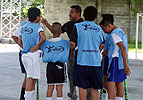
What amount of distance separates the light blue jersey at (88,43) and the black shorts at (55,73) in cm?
79

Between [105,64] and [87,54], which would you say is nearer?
[87,54]

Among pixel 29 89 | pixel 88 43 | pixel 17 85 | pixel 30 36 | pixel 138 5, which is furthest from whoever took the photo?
pixel 138 5

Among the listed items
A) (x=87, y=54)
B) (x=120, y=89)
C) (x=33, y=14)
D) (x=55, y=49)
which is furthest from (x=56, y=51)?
(x=120, y=89)

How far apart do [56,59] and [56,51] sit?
134mm

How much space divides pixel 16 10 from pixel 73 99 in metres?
23.6

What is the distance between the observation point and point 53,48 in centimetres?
599

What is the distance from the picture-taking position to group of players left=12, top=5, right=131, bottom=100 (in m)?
5.31

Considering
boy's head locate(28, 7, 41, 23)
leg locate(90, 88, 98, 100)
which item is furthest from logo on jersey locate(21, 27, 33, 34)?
leg locate(90, 88, 98, 100)

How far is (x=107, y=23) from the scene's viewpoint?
5832 mm

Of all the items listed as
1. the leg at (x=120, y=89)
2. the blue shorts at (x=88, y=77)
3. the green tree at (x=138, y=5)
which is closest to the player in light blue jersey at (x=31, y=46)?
the blue shorts at (x=88, y=77)

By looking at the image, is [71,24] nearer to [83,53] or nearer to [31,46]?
[31,46]

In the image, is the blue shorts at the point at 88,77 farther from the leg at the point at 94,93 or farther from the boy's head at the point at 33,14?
the boy's head at the point at 33,14

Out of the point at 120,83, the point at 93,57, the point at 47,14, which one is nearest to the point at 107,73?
the point at 120,83

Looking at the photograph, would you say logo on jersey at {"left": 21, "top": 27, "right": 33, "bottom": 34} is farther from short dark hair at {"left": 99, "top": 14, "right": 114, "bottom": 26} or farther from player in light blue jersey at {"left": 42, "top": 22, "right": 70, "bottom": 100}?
short dark hair at {"left": 99, "top": 14, "right": 114, "bottom": 26}
